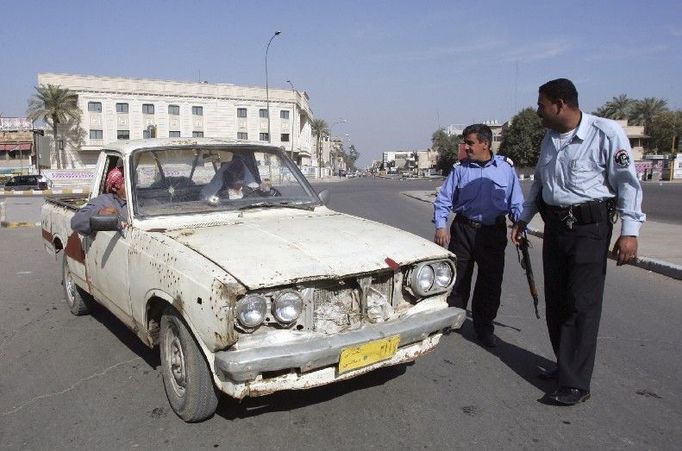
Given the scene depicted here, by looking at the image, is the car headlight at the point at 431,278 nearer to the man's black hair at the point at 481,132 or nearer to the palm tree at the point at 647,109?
the man's black hair at the point at 481,132

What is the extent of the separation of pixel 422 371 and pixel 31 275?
595 cm

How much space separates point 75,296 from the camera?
518cm

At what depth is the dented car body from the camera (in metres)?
2.66

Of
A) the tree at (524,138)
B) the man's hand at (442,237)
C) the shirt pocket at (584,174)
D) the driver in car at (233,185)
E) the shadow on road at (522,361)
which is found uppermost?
the tree at (524,138)

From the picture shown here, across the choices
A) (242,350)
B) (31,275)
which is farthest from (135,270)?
(31,275)

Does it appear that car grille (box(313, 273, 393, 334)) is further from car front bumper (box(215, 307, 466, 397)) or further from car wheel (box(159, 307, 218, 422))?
car wheel (box(159, 307, 218, 422))

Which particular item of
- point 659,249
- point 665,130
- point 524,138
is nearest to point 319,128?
point 524,138

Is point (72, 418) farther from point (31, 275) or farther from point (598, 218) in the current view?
point (31, 275)

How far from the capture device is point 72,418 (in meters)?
3.16

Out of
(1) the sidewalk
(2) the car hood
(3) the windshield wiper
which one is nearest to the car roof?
(3) the windshield wiper

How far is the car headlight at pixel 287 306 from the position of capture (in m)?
2.69

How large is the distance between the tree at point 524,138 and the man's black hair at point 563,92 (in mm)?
64905

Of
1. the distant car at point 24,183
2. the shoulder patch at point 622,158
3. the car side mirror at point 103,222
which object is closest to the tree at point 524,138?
the distant car at point 24,183

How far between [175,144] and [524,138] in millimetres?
67120
